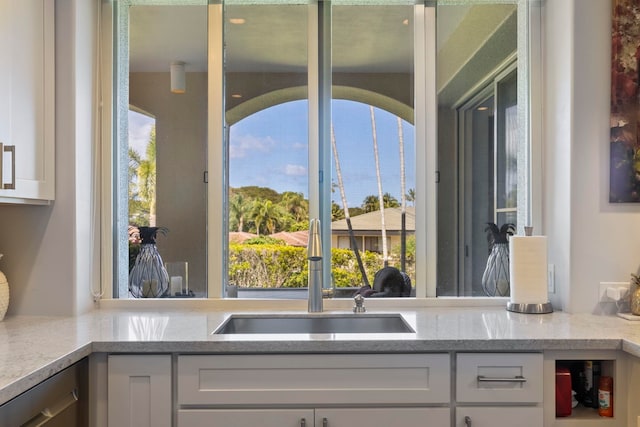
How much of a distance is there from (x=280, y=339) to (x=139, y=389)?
1.61 ft

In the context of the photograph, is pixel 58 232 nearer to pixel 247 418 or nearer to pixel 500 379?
pixel 247 418

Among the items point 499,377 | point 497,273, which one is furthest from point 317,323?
point 497,273

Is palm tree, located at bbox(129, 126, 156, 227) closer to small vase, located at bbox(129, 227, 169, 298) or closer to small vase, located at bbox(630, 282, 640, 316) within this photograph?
small vase, located at bbox(129, 227, 169, 298)

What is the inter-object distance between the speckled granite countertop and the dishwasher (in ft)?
0.18

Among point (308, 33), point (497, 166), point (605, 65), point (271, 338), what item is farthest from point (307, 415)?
point (605, 65)

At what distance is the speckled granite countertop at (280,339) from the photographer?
Result: 4.63ft

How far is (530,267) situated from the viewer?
6.16ft

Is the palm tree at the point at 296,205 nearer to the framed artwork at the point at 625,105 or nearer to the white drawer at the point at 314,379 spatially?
the white drawer at the point at 314,379

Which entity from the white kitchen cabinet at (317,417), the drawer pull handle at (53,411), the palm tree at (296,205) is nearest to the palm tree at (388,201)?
the palm tree at (296,205)

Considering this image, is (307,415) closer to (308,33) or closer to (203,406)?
(203,406)

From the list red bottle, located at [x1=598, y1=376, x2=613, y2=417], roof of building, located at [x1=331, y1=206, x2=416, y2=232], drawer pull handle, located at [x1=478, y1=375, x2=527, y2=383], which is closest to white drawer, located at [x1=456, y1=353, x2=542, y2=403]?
drawer pull handle, located at [x1=478, y1=375, x2=527, y2=383]

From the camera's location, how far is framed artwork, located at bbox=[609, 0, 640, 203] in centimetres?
186

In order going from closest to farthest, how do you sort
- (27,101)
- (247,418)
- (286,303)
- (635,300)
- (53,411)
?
1. (53,411)
2. (247,418)
3. (27,101)
4. (635,300)
5. (286,303)

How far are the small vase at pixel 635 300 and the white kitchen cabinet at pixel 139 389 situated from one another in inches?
69.6
